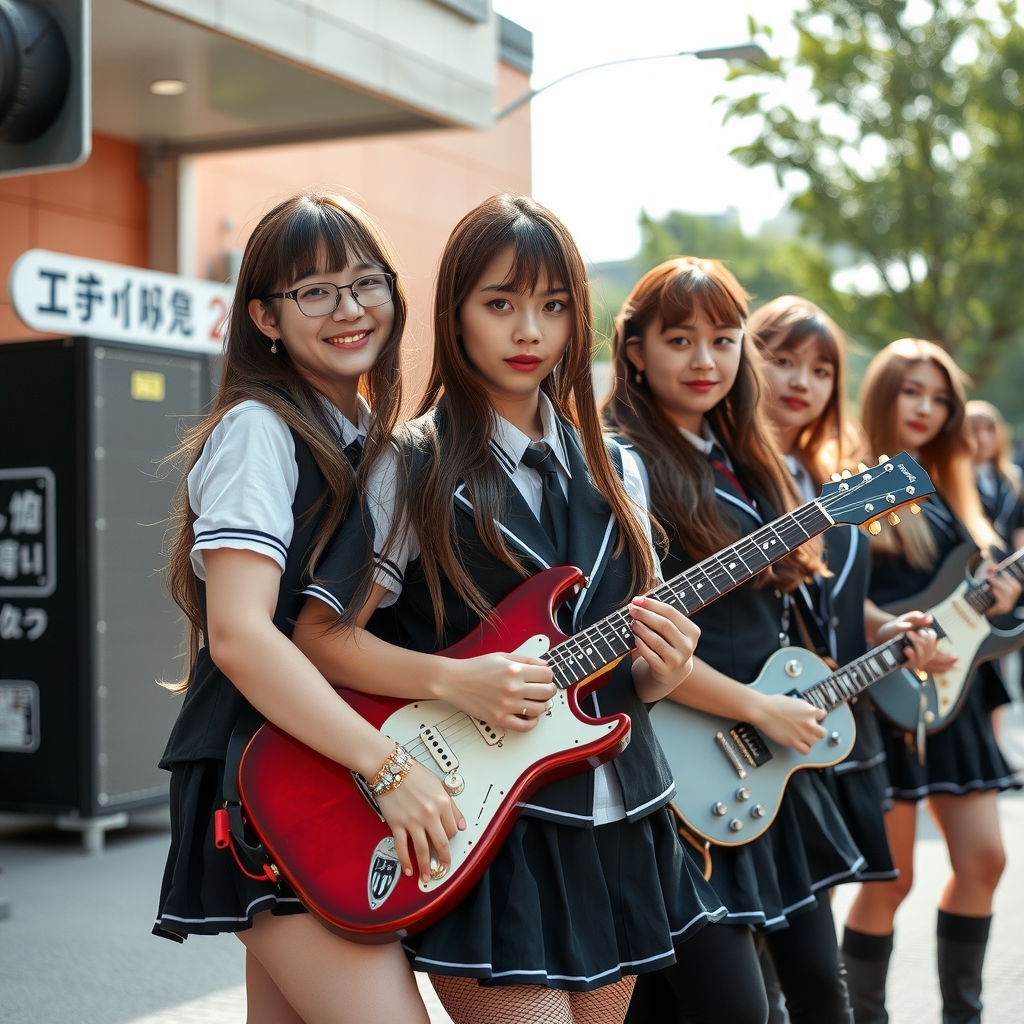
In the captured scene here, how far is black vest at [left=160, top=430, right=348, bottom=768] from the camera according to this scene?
6.76 ft

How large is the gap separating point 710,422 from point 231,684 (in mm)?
1481

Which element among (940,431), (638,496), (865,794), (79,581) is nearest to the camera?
(638,496)

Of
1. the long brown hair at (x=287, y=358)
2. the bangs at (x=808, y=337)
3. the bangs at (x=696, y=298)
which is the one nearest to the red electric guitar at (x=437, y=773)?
the long brown hair at (x=287, y=358)

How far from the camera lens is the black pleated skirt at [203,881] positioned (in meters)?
2.01

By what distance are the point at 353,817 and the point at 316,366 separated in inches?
29.7

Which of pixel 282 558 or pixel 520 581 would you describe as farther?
pixel 520 581

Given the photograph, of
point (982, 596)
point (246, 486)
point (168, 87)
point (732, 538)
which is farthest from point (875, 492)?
point (168, 87)

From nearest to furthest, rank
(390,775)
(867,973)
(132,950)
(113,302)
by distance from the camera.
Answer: (390,775) < (867,973) < (132,950) < (113,302)

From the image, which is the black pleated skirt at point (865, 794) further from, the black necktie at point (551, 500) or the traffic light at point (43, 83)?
the traffic light at point (43, 83)

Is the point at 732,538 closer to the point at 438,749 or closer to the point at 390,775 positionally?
the point at 438,749

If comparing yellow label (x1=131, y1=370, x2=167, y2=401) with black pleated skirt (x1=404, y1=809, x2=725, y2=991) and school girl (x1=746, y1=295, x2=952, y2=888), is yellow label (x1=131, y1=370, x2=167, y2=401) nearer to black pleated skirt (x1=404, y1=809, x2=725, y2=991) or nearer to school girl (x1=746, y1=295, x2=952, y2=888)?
school girl (x1=746, y1=295, x2=952, y2=888)

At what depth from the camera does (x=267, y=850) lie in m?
1.97

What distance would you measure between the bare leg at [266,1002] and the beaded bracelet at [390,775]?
0.49 m

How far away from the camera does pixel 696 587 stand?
2.32 meters
